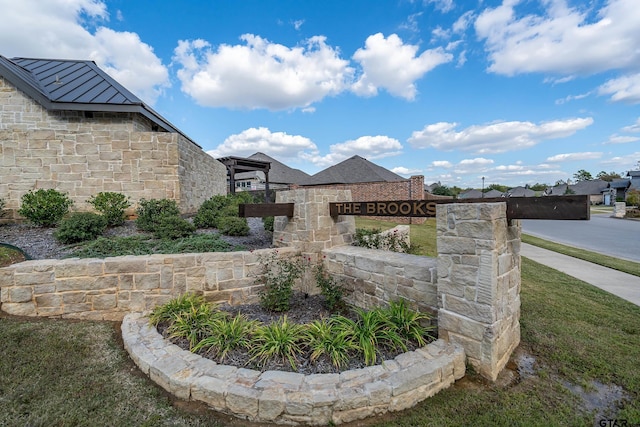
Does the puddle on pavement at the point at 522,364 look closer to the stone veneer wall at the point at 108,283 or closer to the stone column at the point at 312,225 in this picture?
the stone column at the point at 312,225

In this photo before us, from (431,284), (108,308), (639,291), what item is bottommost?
(639,291)

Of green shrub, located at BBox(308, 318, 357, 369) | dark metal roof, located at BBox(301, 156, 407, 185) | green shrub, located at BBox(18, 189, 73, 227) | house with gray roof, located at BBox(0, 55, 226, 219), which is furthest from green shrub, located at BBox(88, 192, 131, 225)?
dark metal roof, located at BBox(301, 156, 407, 185)

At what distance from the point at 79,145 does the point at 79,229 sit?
389cm

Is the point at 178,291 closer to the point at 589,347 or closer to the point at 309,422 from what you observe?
the point at 309,422

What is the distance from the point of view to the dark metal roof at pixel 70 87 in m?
7.56

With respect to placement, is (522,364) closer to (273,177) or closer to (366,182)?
(366,182)

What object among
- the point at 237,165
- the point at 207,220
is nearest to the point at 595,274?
the point at 207,220

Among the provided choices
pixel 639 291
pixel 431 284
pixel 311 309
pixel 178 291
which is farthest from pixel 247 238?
pixel 639 291

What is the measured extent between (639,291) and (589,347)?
11.2 feet

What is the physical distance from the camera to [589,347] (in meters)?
3.16

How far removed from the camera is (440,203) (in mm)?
2934

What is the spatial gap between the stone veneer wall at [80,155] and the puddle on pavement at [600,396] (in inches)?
342

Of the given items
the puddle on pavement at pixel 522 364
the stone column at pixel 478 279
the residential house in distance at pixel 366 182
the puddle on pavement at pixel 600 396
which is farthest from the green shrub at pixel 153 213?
the residential house in distance at pixel 366 182

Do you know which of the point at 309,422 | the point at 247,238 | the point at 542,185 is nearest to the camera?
the point at 309,422
